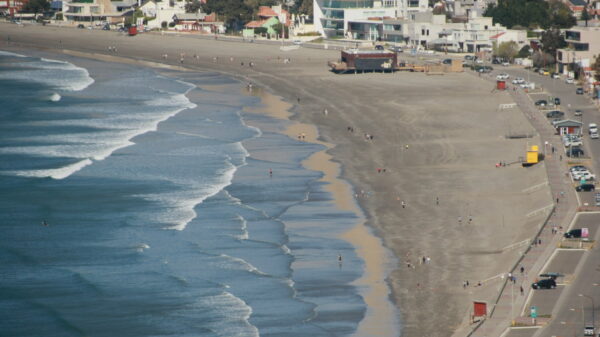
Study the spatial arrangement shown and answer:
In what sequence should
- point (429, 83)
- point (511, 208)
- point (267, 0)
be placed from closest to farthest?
point (511, 208)
point (429, 83)
point (267, 0)

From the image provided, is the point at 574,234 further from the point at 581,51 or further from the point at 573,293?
the point at 581,51

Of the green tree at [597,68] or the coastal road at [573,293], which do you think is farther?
the green tree at [597,68]

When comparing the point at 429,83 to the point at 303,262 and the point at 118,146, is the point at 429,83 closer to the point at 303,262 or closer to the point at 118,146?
the point at 118,146

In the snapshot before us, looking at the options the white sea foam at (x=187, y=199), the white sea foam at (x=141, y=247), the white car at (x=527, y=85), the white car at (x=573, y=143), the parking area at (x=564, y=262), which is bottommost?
the white sea foam at (x=141, y=247)

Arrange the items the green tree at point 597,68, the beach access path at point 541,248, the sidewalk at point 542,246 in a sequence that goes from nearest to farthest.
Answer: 1. the sidewalk at point 542,246
2. the beach access path at point 541,248
3. the green tree at point 597,68

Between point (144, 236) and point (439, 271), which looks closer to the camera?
point (439, 271)

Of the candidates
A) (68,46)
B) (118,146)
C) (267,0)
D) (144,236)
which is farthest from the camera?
(267,0)

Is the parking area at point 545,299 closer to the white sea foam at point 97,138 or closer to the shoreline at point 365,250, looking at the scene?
the shoreline at point 365,250

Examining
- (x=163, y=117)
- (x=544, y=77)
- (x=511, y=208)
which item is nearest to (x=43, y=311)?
(x=511, y=208)

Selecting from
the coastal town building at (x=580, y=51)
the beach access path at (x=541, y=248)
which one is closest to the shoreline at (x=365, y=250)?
the beach access path at (x=541, y=248)
